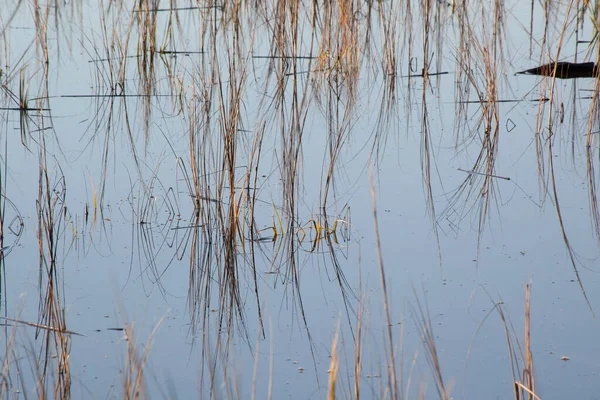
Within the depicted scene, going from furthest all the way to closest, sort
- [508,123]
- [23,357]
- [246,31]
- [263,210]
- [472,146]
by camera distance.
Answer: [246,31] → [508,123] → [472,146] → [263,210] → [23,357]

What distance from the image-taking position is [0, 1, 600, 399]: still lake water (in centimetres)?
179

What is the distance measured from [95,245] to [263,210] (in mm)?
510

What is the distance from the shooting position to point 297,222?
2.51 m

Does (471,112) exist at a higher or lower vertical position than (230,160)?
higher

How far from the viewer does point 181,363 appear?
177cm

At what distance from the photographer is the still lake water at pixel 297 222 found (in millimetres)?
1785

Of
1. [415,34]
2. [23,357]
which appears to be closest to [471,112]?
[415,34]

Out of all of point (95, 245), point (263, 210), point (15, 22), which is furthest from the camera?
point (15, 22)

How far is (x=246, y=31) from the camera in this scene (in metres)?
4.42

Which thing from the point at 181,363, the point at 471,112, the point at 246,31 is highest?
the point at 246,31

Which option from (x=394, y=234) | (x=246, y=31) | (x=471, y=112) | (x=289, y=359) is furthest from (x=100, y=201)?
(x=246, y=31)

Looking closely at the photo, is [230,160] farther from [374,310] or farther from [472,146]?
[472,146]

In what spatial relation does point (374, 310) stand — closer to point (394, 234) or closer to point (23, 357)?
point (394, 234)

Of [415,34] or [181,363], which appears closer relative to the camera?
[181,363]
